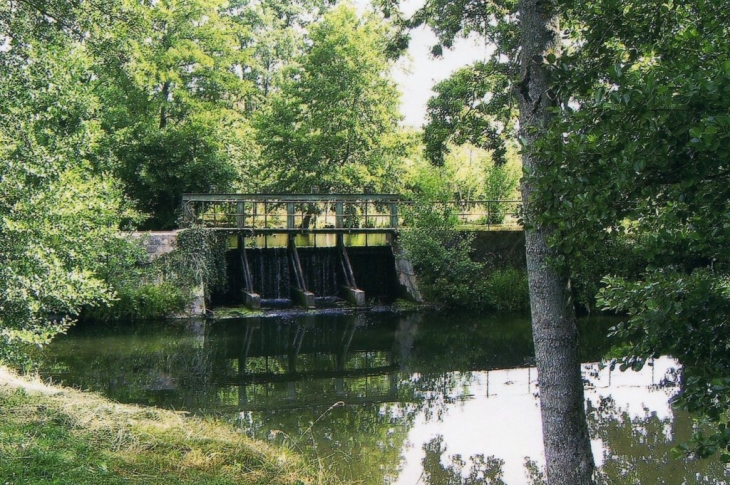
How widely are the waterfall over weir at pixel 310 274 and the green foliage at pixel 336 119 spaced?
3830mm

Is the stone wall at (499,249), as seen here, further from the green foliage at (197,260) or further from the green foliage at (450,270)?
the green foliage at (197,260)

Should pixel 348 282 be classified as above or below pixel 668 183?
below

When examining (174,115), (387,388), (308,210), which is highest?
(174,115)

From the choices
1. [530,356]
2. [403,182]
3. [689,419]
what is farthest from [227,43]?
[689,419]

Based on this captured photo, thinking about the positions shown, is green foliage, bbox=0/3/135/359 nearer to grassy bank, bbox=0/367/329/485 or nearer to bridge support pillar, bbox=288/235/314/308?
grassy bank, bbox=0/367/329/485

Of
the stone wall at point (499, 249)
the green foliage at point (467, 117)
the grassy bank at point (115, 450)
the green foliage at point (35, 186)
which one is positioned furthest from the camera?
the stone wall at point (499, 249)

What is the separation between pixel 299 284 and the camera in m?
19.8

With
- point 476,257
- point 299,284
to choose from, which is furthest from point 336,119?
point 476,257

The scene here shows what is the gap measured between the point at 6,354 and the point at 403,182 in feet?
62.1

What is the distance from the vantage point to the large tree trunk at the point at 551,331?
529 centimetres

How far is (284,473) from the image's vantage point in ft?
21.1

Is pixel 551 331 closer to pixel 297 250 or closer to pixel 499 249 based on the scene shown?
pixel 297 250

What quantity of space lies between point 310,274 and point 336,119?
6366 mm

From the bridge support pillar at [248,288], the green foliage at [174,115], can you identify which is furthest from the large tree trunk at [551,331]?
the green foliage at [174,115]
